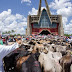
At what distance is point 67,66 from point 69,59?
0.37m

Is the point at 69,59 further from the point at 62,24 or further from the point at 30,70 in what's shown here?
the point at 62,24

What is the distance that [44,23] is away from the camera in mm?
51125

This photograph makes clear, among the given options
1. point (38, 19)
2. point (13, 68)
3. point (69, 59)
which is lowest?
point (13, 68)

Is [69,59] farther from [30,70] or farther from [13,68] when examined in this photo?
[13,68]

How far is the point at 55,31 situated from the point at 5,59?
49.4 meters

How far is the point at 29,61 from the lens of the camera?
4.31 m

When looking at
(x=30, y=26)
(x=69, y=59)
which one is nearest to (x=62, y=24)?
(x=30, y=26)

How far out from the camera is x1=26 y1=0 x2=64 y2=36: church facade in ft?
166

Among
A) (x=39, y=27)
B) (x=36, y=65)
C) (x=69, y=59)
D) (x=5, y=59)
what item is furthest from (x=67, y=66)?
(x=39, y=27)

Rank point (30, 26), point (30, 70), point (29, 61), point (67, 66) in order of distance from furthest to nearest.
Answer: point (30, 26) < point (67, 66) < point (29, 61) < point (30, 70)

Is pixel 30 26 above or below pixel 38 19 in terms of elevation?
below

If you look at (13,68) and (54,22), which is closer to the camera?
(13,68)

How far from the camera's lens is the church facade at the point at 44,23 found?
166 ft

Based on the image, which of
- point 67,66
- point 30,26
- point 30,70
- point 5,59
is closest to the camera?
point 30,70
